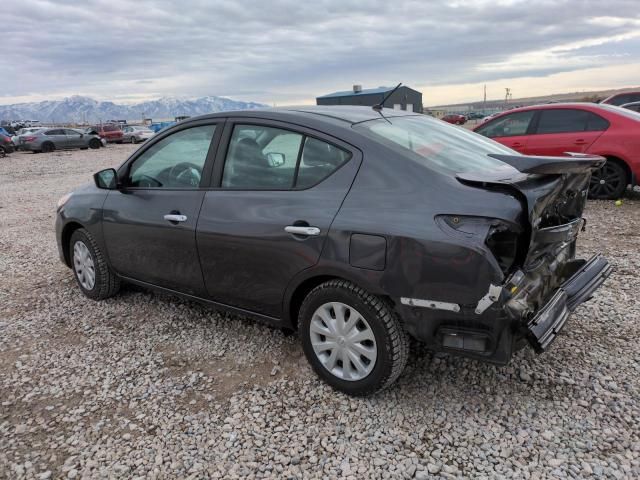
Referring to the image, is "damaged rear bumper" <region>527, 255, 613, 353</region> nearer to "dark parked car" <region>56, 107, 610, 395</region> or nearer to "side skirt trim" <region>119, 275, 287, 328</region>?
"dark parked car" <region>56, 107, 610, 395</region>

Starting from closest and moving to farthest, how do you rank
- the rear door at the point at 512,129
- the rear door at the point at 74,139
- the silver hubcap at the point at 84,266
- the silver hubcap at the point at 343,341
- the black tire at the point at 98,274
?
the silver hubcap at the point at 343,341 → the black tire at the point at 98,274 → the silver hubcap at the point at 84,266 → the rear door at the point at 512,129 → the rear door at the point at 74,139

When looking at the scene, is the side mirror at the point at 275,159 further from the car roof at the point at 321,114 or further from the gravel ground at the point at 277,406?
the gravel ground at the point at 277,406

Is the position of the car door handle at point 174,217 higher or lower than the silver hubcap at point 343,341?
higher

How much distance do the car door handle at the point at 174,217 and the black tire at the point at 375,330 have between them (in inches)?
46.5

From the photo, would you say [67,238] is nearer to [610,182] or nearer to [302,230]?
[302,230]

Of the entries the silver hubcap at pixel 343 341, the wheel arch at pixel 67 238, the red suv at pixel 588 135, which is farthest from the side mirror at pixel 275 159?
the red suv at pixel 588 135

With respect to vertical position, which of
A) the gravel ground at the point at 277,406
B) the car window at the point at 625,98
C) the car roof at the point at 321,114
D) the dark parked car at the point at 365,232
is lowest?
the gravel ground at the point at 277,406

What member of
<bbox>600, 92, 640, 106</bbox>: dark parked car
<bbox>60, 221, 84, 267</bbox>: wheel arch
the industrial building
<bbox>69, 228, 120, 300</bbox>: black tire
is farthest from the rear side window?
the industrial building

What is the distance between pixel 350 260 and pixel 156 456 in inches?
57.1

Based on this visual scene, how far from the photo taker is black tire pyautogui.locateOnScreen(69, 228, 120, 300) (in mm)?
4387

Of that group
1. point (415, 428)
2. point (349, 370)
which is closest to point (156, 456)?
point (349, 370)

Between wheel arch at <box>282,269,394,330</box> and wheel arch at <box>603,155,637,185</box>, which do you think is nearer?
wheel arch at <box>282,269,394,330</box>

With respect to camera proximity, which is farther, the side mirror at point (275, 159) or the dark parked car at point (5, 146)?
the dark parked car at point (5, 146)

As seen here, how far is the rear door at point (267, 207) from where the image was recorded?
284 cm
